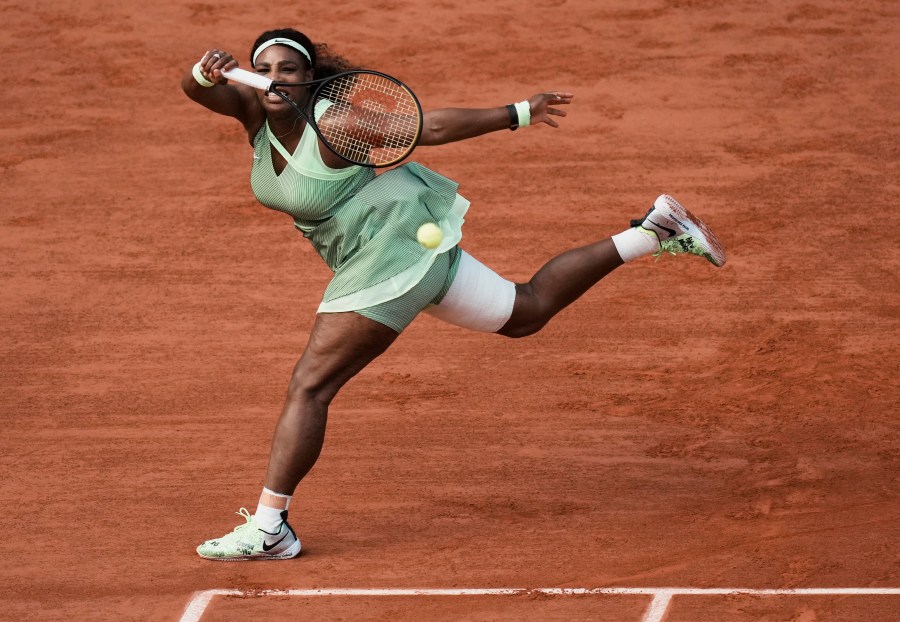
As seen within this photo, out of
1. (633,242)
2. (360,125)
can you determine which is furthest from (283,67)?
(633,242)

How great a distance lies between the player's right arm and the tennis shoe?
1649mm

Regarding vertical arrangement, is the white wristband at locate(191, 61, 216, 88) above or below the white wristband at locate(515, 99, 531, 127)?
above

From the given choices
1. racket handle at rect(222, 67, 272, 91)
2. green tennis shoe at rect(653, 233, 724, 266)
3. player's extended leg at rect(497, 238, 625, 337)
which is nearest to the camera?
racket handle at rect(222, 67, 272, 91)

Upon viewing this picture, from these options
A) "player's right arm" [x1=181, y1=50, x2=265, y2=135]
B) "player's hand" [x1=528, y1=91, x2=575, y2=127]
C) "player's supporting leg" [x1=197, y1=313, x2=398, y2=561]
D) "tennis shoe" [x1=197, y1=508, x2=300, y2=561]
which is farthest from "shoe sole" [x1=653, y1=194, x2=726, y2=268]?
"tennis shoe" [x1=197, y1=508, x2=300, y2=561]

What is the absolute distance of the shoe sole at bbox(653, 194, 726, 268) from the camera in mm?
5801

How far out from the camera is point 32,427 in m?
6.47

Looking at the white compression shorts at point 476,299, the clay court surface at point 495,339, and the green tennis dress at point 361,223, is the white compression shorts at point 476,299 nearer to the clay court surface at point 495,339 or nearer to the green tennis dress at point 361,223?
the green tennis dress at point 361,223

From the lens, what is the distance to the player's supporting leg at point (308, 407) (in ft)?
17.0

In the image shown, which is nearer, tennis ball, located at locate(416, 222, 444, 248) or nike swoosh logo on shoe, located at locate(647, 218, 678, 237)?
tennis ball, located at locate(416, 222, 444, 248)

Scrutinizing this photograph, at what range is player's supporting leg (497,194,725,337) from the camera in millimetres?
5668

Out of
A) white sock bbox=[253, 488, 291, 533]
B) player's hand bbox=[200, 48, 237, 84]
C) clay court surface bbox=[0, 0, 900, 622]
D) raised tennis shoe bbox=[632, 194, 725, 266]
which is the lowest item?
clay court surface bbox=[0, 0, 900, 622]

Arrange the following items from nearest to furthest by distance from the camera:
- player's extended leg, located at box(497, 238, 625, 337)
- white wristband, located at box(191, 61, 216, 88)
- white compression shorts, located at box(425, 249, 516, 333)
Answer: white wristband, located at box(191, 61, 216, 88)
white compression shorts, located at box(425, 249, 516, 333)
player's extended leg, located at box(497, 238, 625, 337)

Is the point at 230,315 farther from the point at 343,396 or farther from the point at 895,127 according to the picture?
the point at 895,127

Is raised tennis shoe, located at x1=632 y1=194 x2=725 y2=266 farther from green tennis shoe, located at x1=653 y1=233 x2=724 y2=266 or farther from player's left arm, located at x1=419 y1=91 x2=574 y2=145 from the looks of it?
player's left arm, located at x1=419 y1=91 x2=574 y2=145
